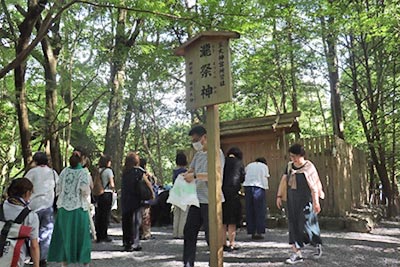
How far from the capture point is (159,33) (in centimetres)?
1602

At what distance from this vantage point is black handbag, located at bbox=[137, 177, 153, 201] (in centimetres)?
704

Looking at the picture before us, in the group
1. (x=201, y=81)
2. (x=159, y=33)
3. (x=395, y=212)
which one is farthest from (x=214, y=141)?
(x=159, y=33)

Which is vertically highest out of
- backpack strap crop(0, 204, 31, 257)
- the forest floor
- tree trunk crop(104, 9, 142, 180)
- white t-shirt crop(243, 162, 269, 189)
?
tree trunk crop(104, 9, 142, 180)

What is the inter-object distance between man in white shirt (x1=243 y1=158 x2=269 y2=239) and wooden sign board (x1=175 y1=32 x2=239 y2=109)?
3.95m

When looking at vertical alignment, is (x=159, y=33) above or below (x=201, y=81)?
above

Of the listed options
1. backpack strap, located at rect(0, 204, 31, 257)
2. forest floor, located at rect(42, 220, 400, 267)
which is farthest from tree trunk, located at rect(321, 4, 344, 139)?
backpack strap, located at rect(0, 204, 31, 257)

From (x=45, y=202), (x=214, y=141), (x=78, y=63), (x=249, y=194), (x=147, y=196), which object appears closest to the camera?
(x=214, y=141)

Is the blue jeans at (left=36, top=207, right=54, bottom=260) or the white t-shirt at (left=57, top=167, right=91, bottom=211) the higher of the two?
the white t-shirt at (left=57, top=167, right=91, bottom=211)

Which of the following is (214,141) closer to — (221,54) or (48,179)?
(221,54)

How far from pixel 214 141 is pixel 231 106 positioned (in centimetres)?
1648

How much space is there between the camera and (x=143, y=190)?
7.07 metres

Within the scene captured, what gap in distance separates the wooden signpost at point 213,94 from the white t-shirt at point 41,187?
8.36 ft

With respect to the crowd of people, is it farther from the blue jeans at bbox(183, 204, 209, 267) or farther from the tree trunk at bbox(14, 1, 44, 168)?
the tree trunk at bbox(14, 1, 44, 168)

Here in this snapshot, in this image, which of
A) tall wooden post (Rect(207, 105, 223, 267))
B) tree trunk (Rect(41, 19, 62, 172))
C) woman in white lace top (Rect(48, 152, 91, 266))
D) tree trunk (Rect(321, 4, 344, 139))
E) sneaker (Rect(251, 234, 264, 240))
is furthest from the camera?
tree trunk (Rect(321, 4, 344, 139))
